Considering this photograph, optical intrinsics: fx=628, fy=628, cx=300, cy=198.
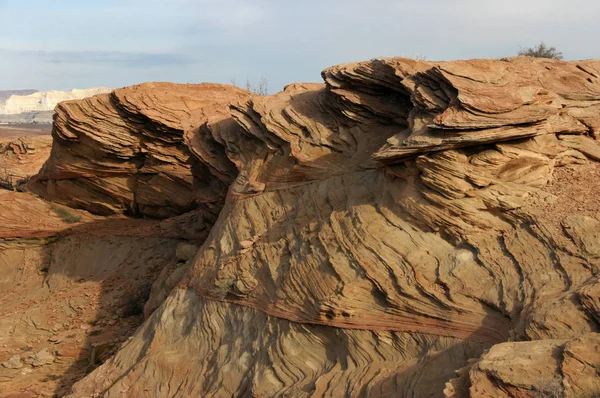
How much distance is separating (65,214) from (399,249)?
13080 millimetres

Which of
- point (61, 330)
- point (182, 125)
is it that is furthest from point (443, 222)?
point (61, 330)

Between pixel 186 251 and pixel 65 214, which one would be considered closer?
pixel 186 251

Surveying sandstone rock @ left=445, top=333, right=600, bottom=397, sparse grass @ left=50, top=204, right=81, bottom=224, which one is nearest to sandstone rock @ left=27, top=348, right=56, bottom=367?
sparse grass @ left=50, top=204, right=81, bottom=224

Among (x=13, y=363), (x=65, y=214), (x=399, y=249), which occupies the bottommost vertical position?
(x=13, y=363)

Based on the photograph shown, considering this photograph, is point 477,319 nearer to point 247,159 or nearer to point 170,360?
point 170,360

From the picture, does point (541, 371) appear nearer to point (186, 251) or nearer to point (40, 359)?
point (186, 251)

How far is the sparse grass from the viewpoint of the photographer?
18172 millimetres

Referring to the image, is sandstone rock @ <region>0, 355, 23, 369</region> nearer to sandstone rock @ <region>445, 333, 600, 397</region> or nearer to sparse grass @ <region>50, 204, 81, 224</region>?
sparse grass @ <region>50, 204, 81, 224</region>

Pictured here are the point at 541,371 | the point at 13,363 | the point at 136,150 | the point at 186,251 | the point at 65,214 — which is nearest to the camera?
the point at 541,371

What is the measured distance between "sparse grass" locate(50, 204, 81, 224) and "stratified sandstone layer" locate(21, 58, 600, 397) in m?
6.74

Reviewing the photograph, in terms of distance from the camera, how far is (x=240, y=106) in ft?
→ 41.8

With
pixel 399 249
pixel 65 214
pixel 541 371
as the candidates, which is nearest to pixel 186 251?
pixel 65 214

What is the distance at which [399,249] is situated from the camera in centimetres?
803

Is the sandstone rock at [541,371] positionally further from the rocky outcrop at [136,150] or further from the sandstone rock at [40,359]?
the sandstone rock at [40,359]
